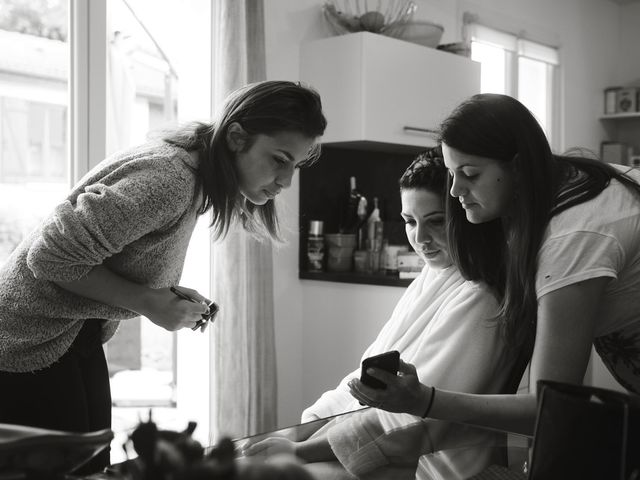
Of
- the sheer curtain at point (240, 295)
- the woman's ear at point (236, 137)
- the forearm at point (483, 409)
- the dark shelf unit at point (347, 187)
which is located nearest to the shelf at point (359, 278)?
the dark shelf unit at point (347, 187)

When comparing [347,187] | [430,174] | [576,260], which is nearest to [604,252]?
[576,260]

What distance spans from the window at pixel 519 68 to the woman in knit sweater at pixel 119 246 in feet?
8.72

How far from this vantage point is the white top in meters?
1.07

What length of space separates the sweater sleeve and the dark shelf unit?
1.67 metres

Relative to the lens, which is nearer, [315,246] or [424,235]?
[424,235]

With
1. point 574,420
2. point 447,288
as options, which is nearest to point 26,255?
point 447,288

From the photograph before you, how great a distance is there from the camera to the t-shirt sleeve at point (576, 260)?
43.6 inches

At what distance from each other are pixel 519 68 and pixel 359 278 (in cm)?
228

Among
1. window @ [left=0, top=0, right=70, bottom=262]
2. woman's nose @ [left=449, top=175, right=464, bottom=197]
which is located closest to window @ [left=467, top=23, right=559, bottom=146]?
window @ [left=0, top=0, right=70, bottom=262]

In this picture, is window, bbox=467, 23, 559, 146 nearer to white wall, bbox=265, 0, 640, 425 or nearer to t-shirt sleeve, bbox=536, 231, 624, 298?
white wall, bbox=265, 0, 640, 425

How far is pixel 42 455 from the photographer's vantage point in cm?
61

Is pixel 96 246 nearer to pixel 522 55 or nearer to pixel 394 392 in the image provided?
pixel 394 392

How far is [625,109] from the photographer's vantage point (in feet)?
16.8

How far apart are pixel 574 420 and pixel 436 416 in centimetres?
53
